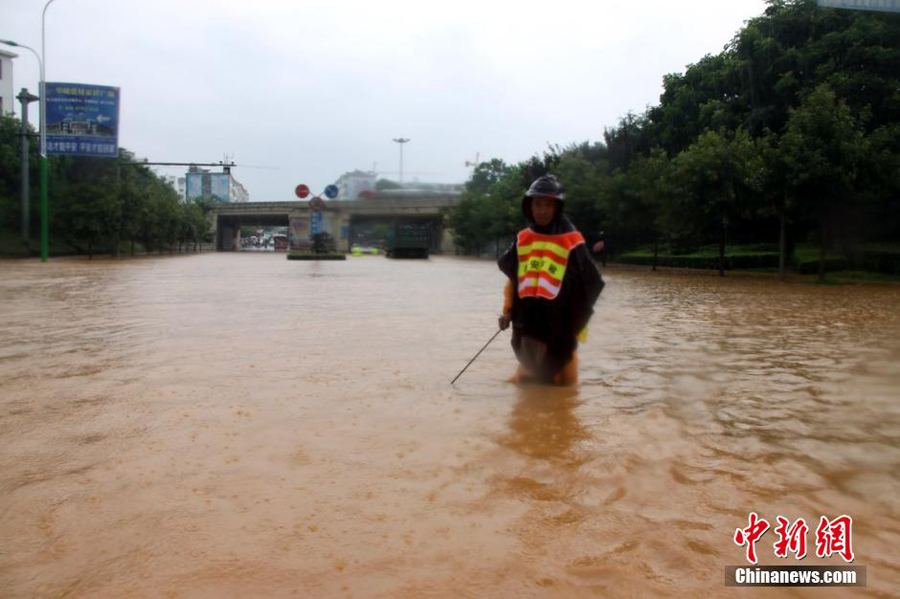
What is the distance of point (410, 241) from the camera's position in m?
53.6

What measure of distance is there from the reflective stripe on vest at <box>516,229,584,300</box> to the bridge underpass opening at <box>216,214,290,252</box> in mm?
76238

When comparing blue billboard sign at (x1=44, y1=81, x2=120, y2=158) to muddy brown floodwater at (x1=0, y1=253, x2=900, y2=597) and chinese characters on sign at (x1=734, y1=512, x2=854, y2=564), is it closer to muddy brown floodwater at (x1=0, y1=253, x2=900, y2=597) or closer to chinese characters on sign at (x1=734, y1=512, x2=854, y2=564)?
muddy brown floodwater at (x1=0, y1=253, x2=900, y2=597)

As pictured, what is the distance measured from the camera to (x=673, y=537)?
308 cm

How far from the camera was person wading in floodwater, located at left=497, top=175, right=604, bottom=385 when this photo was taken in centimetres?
577

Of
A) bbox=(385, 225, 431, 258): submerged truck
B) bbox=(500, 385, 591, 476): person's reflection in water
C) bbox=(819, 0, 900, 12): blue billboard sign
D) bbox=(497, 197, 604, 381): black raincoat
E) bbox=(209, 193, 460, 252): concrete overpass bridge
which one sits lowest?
bbox=(500, 385, 591, 476): person's reflection in water

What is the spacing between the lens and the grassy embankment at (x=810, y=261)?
2370 cm

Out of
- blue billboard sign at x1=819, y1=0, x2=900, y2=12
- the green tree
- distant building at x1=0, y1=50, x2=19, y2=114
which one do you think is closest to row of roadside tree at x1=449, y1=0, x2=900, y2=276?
the green tree

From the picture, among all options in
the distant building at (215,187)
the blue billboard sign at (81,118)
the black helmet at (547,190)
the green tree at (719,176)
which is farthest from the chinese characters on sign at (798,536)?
the distant building at (215,187)

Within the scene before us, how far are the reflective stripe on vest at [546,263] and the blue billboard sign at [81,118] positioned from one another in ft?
102

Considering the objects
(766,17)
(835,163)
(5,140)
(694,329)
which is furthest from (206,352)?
(5,140)

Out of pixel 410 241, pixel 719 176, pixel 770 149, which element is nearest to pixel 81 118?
pixel 410 241

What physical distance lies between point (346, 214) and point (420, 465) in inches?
2882

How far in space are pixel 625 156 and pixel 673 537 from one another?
40.3 metres

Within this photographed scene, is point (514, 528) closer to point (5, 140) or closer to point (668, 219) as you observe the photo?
point (668, 219)
